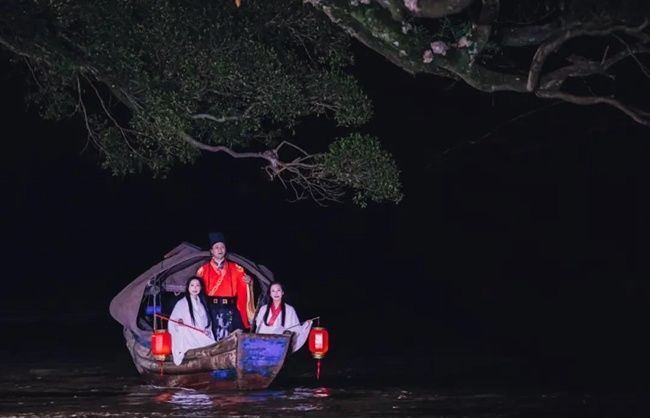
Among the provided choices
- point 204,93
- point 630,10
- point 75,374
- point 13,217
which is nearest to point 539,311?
point 75,374

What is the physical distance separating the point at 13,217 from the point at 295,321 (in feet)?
96.6

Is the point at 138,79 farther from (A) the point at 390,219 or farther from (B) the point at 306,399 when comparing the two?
(A) the point at 390,219

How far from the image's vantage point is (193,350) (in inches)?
685

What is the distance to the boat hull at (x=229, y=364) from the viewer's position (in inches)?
665

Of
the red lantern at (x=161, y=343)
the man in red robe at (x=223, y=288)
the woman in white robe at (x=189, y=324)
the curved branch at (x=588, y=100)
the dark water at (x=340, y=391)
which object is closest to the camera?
the curved branch at (x=588, y=100)

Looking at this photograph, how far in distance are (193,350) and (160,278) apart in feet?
6.79

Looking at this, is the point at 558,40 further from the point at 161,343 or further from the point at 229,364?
the point at 161,343

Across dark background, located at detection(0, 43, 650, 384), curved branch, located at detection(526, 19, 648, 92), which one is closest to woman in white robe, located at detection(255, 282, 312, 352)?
dark background, located at detection(0, 43, 650, 384)

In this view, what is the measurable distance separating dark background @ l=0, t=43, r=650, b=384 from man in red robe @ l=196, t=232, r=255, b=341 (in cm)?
430

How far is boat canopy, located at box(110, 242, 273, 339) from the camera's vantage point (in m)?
18.5

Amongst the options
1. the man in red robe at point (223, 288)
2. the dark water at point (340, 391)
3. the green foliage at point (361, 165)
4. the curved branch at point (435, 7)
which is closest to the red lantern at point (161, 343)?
the dark water at point (340, 391)

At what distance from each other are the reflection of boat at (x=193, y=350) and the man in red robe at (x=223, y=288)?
356mm

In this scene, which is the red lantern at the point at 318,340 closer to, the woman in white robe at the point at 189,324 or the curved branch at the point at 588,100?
the woman in white robe at the point at 189,324

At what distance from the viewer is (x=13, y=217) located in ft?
149
